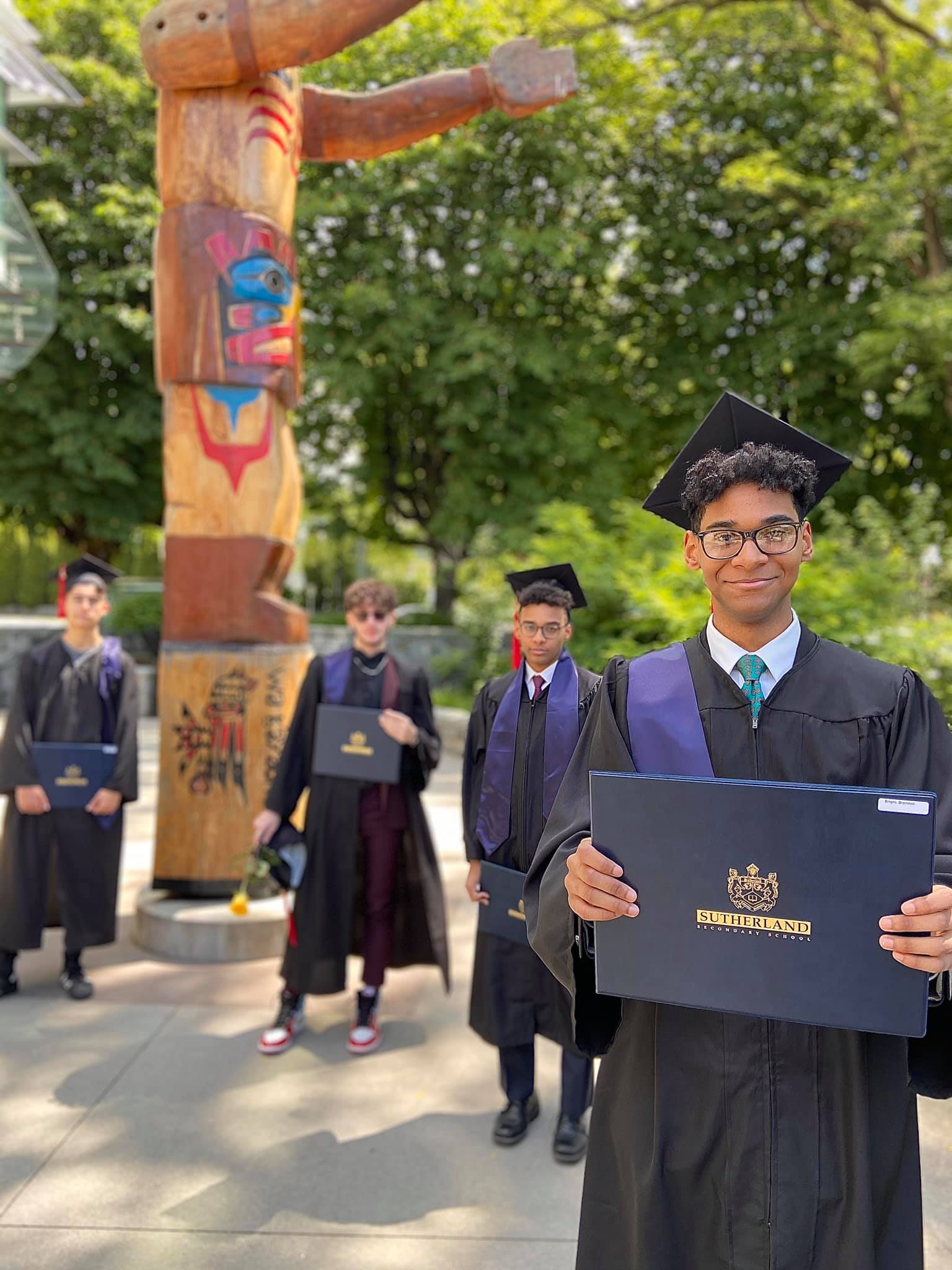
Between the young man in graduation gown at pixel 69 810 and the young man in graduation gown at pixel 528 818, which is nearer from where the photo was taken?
the young man in graduation gown at pixel 528 818

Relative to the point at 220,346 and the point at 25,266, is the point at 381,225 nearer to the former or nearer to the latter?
the point at 25,266

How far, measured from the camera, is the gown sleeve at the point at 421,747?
13.6ft

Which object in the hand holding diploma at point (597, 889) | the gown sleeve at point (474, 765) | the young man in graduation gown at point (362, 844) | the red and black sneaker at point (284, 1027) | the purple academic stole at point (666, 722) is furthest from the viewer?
the young man in graduation gown at point (362, 844)

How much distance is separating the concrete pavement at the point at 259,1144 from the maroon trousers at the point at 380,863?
40 centimetres

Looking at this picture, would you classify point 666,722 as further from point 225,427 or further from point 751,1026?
point 225,427

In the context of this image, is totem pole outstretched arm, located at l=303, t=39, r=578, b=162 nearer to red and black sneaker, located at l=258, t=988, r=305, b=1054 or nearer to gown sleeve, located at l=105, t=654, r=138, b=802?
gown sleeve, located at l=105, t=654, r=138, b=802

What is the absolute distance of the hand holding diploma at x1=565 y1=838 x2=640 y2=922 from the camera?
5.47 feet

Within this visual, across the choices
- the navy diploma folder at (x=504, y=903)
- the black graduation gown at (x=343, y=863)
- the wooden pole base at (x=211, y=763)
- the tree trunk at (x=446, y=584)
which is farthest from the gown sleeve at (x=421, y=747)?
the tree trunk at (x=446, y=584)

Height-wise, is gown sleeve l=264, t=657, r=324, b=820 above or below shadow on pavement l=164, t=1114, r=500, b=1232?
above

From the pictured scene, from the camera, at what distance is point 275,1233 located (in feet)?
9.14

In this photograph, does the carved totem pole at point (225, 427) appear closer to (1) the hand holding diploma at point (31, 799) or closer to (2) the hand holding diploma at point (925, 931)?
(1) the hand holding diploma at point (31, 799)

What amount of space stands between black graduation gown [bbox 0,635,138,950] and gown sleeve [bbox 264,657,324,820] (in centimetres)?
95

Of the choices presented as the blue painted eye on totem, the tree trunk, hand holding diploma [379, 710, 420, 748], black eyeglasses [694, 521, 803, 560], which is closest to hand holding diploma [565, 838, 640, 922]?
black eyeglasses [694, 521, 803, 560]

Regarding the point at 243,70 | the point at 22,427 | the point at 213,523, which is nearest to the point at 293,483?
the point at 213,523
